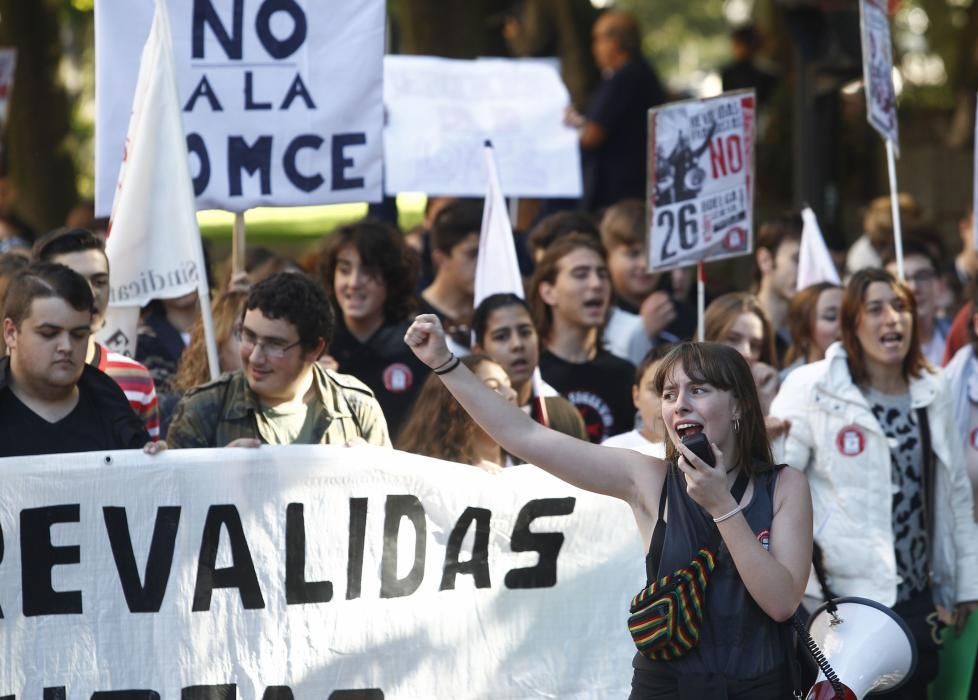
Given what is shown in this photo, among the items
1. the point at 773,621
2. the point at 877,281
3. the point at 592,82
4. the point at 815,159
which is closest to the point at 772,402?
the point at 877,281

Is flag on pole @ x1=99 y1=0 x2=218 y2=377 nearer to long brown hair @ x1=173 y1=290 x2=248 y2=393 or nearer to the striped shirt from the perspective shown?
the striped shirt

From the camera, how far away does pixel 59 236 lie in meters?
6.59

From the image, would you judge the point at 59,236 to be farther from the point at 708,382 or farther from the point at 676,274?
the point at 676,274

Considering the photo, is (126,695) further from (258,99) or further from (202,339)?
(258,99)

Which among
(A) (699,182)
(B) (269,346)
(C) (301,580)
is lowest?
(C) (301,580)

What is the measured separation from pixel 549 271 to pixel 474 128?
233 centimetres

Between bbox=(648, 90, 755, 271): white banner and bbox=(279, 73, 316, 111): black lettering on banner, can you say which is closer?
bbox=(279, 73, 316, 111): black lettering on banner

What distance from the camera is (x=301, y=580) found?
5359 millimetres

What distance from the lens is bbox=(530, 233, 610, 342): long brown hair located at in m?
7.49

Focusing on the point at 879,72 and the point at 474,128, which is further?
the point at 474,128

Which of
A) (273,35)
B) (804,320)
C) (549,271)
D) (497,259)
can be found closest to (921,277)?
(804,320)

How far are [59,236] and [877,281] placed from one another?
308 centimetres

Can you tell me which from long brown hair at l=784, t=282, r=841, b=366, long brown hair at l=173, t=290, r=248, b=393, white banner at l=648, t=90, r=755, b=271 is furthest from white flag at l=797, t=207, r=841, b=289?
long brown hair at l=173, t=290, r=248, b=393

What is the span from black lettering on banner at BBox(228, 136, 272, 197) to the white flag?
2842mm
